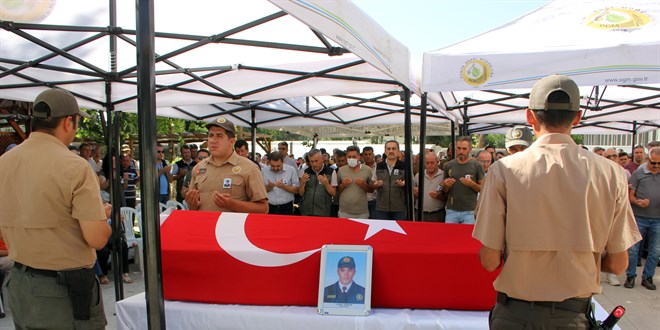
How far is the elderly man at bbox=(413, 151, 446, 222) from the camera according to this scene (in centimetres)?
600

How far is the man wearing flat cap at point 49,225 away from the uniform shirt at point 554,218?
1718mm

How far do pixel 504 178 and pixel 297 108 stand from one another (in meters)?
7.25

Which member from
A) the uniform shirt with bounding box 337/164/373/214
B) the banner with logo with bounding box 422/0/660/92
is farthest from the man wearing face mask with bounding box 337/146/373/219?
the banner with logo with bounding box 422/0/660/92

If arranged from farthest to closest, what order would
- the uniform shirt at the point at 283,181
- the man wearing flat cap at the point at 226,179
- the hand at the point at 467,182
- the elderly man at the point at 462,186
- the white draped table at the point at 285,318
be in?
the uniform shirt at the point at 283,181, the elderly man at the point at 462,186, the hand at the point at 467,182, the man wearing flat cap at the point at 226,179, the white draped table at the point at 285,318

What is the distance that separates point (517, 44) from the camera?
3.60 metres

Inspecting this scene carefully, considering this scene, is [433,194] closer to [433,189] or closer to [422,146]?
[433,189]

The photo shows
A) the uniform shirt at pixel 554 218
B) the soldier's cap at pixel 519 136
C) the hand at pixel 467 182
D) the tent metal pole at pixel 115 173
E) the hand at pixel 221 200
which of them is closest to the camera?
the uniform shirt at pixel 554 218

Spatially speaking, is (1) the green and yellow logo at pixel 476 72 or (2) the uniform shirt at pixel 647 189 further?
(2) the uniform shirt at pixel 647 189

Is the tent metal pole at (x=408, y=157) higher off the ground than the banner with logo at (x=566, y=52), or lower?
lower

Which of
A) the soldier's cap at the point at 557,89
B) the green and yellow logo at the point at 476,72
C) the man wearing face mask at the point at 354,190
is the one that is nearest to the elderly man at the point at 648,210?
the man wearing face mask at the point at 354,190

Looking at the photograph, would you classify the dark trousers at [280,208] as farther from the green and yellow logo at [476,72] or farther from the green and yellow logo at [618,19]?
the green and yellow logo at [618,19]

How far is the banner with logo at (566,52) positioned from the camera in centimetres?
319

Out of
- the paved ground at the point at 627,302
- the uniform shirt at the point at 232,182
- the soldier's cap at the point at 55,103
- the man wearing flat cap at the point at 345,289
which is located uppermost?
the soldier's cap at the point at 55,103

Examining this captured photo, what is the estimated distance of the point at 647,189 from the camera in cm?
580
